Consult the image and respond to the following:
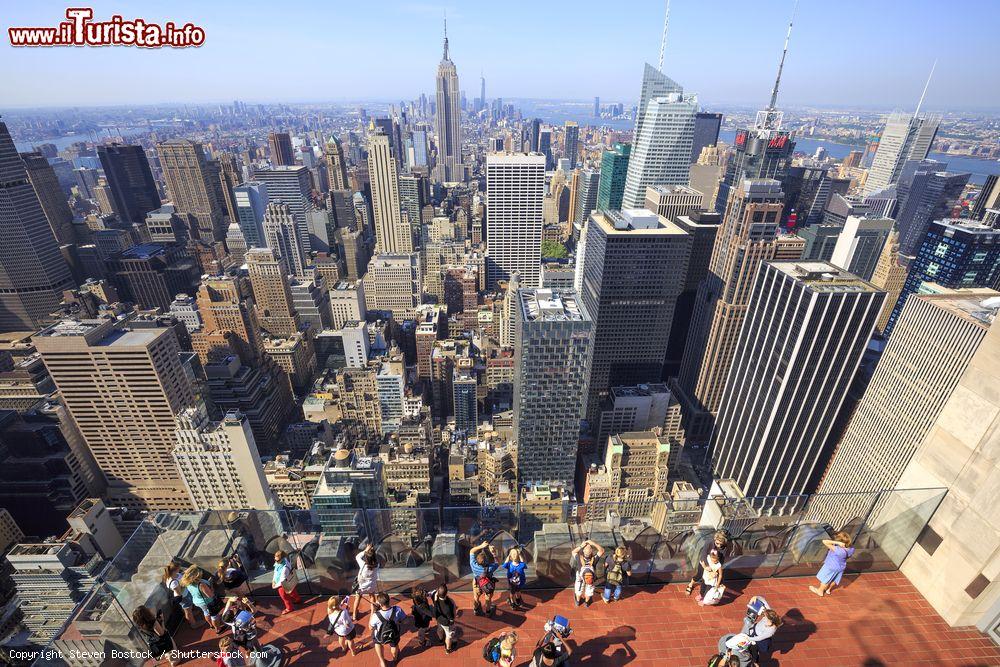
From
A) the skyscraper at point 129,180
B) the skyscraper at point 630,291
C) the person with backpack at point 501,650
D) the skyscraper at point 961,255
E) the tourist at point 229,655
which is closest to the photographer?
the person with backpack at point 501,650

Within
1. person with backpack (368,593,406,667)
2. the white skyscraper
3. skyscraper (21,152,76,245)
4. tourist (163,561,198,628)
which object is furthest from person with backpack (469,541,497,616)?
skyscraper (21,152,76,245)

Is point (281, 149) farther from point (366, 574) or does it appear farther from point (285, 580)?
point (366, 574)

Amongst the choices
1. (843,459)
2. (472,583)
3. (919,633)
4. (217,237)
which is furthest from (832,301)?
(217,237)

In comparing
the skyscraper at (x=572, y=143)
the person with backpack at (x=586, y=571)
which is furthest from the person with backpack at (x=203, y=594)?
the skyscraper at (x=572, y=143)

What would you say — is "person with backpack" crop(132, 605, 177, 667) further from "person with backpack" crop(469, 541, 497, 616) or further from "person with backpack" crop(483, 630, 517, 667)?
"person with backpack" crop(483, 630, 517, 667)

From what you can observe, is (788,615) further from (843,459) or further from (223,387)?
(223,387)

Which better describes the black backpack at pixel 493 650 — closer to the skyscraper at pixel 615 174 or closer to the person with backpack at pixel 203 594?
the person with backpack at pixel 203 594
